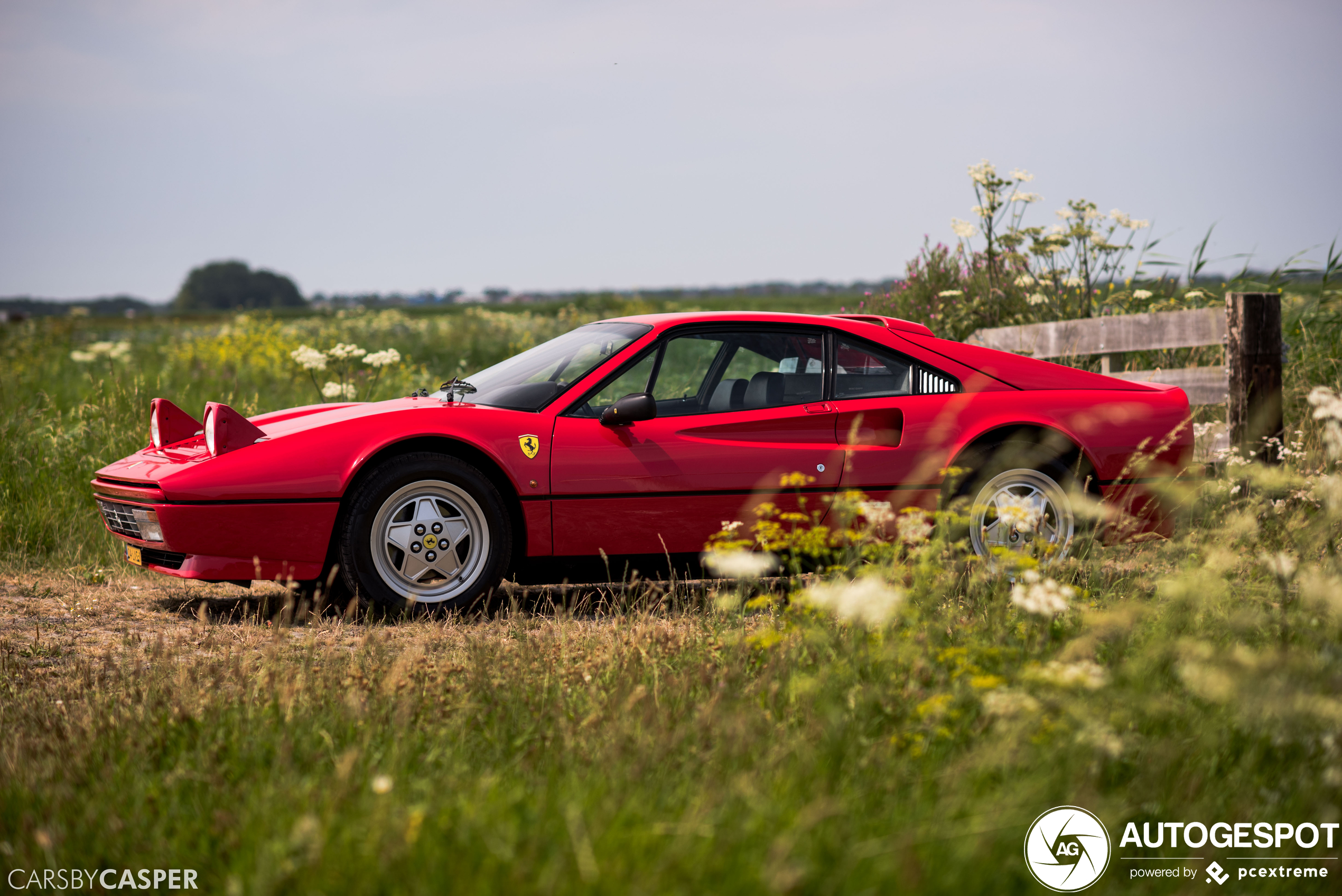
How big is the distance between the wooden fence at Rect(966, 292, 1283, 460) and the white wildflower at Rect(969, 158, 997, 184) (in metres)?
1.46

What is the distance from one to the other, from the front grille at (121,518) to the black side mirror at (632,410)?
214cm

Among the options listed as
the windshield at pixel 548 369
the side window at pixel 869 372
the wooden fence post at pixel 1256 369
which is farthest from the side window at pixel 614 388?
the wooden fence post at pixel 1256 369

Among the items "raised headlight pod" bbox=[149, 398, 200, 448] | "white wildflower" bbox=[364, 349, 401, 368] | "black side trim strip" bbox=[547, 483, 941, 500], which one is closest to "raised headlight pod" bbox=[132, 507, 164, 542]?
"raised headlight pod" bbox=[149, 398, 200, 448]

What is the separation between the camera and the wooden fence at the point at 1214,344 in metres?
6.22

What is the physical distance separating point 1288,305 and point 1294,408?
5.81ft

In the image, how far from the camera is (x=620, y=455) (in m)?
4.70

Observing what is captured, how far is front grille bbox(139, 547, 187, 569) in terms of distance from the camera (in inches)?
177

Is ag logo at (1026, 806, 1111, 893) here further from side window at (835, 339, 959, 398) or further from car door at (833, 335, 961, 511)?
side window at (835, 339, 959, 398)

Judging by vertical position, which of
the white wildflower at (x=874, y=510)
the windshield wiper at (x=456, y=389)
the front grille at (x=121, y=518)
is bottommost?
the front grille at (x=121, y=518)

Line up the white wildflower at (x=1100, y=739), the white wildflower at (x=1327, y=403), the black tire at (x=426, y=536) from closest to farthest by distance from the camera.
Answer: the white wildflower at (x=1100, y=739) < the white wildflower at (x=1327, y=403) < the black tire at (x=426, y=536)

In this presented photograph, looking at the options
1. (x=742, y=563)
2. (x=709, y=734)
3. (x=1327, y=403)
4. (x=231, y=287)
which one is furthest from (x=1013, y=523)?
(x=231, y=287)

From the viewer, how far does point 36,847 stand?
91.7 inches

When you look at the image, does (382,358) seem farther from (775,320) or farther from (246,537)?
(775,320)

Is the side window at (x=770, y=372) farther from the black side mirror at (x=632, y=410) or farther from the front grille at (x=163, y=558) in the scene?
the front grille at (x=163, y=558)
